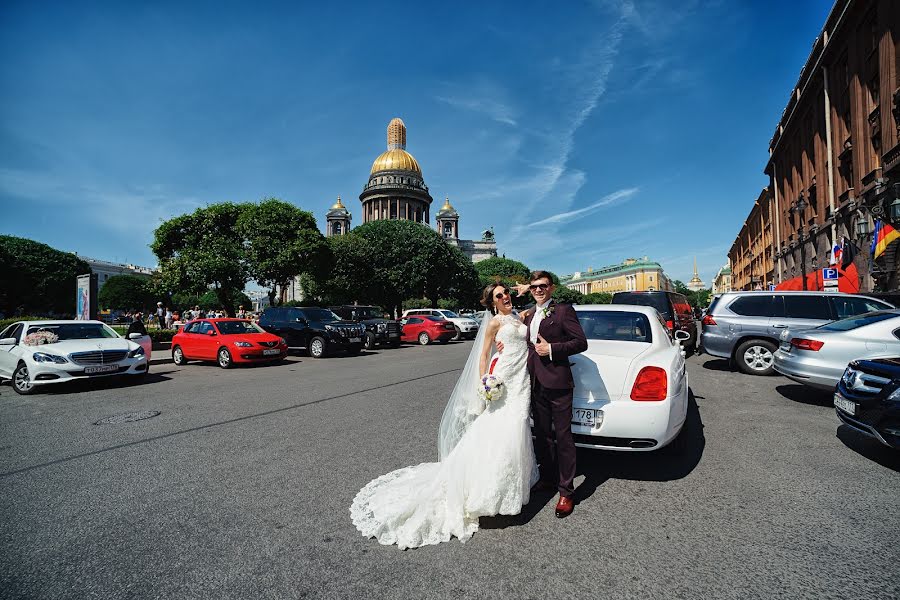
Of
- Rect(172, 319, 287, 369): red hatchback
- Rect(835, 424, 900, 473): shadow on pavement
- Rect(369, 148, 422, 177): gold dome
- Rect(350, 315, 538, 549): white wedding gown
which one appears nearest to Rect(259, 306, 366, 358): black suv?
Rect(172, 319, 287, 369): red hatchback

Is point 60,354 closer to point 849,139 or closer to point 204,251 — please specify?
point 204,251

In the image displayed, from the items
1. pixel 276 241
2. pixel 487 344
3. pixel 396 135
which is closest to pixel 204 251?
pixel 276 241

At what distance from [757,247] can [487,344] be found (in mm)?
70990

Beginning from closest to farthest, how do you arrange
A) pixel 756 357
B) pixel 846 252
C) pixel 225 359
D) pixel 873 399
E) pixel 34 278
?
pixel 873 399 → pixel 756 357 → pixel 225 359 → pixel 846 252 → pixel 34 278

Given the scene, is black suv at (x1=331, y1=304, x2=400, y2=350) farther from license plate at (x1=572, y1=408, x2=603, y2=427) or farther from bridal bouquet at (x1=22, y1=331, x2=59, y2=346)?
license plate at (x1=572, y1=408, x2=603, y2=427)

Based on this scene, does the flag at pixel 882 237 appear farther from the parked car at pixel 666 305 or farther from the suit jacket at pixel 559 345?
the suit jacket at pixel 559 345

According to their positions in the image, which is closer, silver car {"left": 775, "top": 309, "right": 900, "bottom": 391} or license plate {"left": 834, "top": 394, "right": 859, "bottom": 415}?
license plate {"left": 834, "top": 394, "right": 859, "bottom": 415}

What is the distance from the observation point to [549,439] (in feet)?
12.3

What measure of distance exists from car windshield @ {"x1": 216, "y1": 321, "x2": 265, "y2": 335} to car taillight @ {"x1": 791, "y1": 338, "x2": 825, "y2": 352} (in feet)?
46.1

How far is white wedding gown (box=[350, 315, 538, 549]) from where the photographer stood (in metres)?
3.17

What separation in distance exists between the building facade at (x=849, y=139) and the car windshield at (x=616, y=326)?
1531cm

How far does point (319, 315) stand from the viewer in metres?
17.6

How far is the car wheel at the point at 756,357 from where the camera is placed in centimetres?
1045

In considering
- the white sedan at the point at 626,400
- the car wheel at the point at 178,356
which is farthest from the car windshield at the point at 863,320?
the car wheel at the point at 178,356
